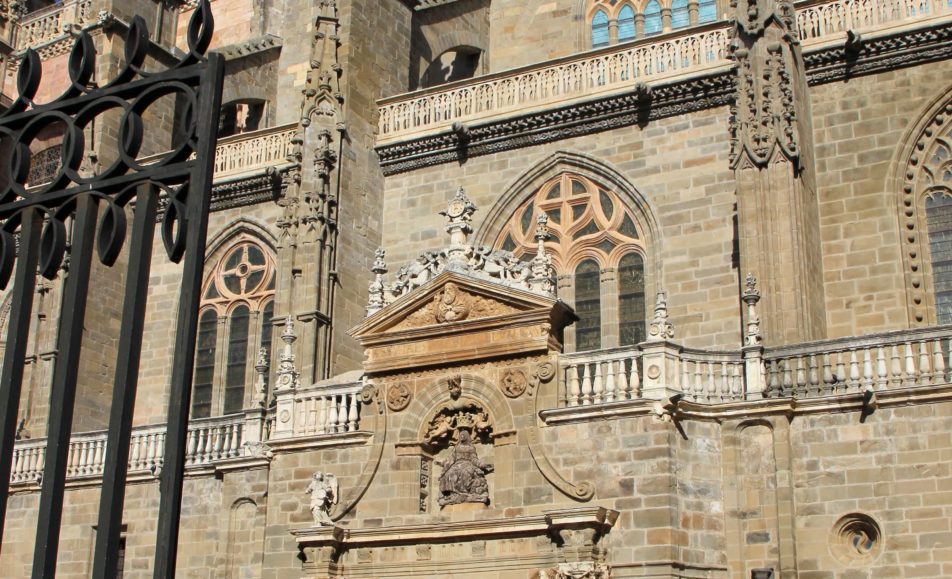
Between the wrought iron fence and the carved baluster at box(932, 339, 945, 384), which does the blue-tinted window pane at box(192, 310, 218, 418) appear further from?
the wrought iron fence

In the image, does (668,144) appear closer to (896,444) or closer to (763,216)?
(763,216)

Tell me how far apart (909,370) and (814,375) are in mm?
1047

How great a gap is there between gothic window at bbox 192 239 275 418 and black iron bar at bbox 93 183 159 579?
17107 mm

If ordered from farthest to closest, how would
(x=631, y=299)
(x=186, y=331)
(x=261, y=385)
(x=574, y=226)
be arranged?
(x=574, y=226), (x=631, y=299), (x=261, y=385), (x=186, y=331)

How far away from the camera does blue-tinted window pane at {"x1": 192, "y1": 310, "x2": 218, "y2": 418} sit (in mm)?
22688

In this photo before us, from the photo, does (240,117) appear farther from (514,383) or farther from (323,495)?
(514,383)

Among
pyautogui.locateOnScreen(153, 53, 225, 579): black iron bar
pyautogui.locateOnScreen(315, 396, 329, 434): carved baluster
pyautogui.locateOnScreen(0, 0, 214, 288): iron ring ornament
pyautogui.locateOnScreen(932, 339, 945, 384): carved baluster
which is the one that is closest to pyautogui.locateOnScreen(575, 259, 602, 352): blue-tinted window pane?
pyautogui.locateOnScreen(315, 396, 329, 434): carved baluster

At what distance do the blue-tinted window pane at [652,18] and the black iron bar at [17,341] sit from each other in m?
18.6

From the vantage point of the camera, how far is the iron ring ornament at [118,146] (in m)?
5.14

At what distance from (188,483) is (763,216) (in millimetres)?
8943

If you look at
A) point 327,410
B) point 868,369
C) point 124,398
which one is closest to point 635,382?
point 868,369

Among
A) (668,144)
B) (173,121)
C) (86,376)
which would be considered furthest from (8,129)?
(173,121)

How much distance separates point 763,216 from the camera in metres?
16.5

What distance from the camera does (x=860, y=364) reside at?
47.0 feet
